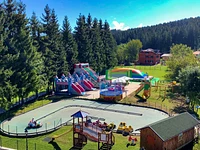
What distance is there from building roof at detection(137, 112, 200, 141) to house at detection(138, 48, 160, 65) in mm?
78235

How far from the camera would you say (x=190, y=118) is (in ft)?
70.1

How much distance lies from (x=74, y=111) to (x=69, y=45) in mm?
20550

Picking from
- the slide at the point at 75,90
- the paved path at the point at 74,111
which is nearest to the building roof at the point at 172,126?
the paved path at the point at 74,111

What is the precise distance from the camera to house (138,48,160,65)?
97688 millimetres

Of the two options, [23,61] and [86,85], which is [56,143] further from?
[86,85]

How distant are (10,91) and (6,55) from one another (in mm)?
4380

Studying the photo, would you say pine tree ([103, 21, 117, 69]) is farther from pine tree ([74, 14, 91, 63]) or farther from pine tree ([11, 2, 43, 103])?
pine tree ([11, 2, 43, 103])

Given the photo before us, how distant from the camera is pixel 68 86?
4062 cm

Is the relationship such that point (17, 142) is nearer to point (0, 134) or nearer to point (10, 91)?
point (0, 134)

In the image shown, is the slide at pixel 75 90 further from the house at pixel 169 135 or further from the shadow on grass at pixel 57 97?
the house at pixel 169 135

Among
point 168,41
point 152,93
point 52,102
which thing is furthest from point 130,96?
point 168,41

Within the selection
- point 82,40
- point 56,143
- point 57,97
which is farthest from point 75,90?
point 56,143

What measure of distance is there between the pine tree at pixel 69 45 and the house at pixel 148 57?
179 feet

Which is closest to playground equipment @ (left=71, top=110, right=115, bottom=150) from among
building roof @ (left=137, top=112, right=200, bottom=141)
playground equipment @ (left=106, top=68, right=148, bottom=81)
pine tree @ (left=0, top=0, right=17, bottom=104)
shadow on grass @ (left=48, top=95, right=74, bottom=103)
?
building roof @ (left=137, top=112, right=200, bottom=141)
